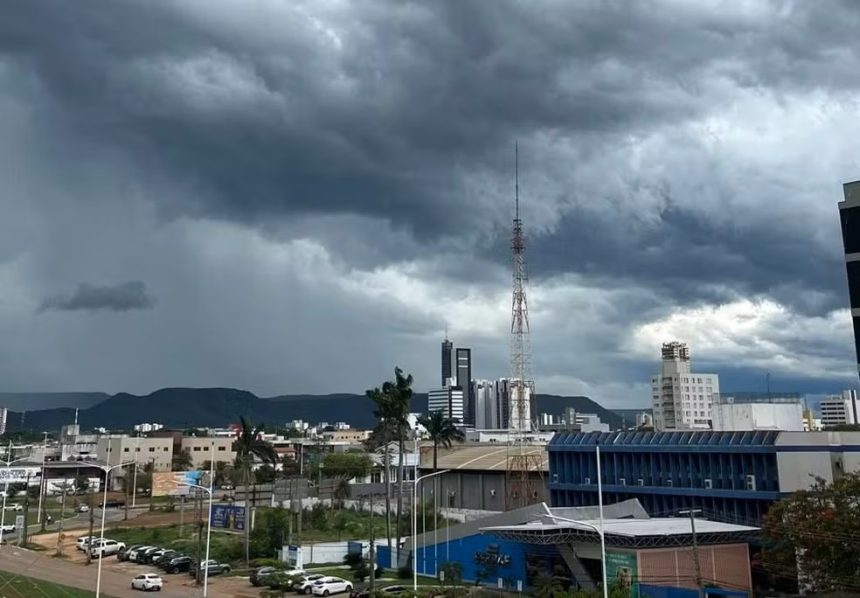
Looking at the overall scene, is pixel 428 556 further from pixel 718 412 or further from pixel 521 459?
pixel 718 412

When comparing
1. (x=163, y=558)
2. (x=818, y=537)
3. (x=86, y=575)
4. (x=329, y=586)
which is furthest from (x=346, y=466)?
(x=818, y=537)

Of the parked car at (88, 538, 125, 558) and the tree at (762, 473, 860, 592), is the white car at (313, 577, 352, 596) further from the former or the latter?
A: the parked car at (88, 538, 125, 558)

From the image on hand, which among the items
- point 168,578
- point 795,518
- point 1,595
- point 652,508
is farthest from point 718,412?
point 1,595

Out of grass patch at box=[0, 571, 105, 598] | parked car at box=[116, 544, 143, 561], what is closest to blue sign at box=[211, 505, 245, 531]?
parked car at box=[116, 544, 143, 561]

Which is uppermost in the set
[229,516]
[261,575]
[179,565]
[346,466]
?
[346,466]

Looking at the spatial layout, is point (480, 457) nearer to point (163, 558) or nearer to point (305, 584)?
point (163, 558)

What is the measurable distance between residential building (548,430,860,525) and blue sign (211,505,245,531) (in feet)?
140

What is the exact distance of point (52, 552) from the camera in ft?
325

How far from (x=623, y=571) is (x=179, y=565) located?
49.0 m

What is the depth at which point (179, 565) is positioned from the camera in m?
84.2

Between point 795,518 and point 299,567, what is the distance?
48998 mm

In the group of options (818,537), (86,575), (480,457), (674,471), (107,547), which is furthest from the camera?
(480,457)

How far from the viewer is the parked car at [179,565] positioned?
84.1 metres

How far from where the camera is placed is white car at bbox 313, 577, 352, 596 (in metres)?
69.2
